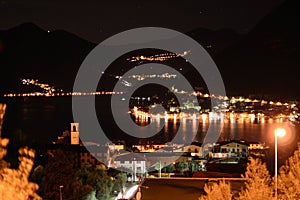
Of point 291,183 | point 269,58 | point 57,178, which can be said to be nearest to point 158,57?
point 269,58

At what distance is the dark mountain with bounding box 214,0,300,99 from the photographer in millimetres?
26609

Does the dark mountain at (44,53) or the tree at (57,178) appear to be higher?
the dark mountain at (44,53)

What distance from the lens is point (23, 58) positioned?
43812 millimetres

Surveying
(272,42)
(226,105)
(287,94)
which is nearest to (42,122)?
(226,105)

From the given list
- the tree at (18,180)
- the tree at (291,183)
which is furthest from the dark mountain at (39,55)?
the tree at (18,180)

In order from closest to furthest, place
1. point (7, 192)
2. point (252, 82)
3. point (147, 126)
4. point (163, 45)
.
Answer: point (7, 192)
point (147, 126)
point (252, 82)
point (163, 45)

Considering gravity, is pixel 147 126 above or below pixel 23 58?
below

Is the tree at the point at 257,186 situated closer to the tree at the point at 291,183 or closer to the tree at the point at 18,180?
the tree at the point at 291,183

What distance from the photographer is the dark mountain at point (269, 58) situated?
2661cm

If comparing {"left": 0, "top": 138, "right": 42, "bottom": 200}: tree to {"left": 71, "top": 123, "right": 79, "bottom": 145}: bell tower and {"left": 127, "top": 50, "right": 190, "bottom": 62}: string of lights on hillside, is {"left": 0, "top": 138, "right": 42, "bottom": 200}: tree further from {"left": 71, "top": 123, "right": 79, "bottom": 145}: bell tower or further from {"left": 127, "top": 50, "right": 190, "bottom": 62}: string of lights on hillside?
{"left": 127, "top": 50, "right": 190, "bottom": 62}: string of lights on hillside

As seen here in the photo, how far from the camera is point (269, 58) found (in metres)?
32.0

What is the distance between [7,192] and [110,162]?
850 cm

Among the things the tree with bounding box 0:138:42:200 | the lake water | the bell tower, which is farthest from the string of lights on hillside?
the tree with bounding box 0:138:42:200

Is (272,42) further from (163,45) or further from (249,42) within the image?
(163,45)
